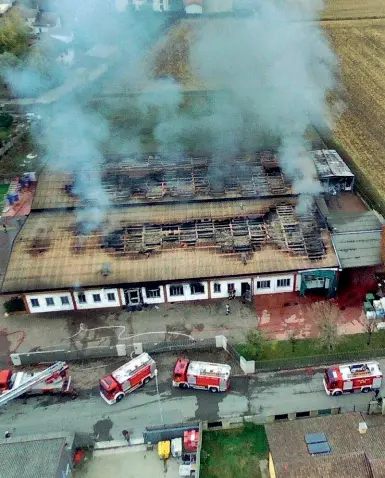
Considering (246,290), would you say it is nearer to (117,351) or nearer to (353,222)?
(353,222)

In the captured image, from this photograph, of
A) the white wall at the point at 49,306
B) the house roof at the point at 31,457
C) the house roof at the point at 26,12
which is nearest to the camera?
the house roof at the point at 31,457

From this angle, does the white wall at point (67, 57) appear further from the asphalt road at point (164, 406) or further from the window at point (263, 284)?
the asphalt road at point (164, 406)

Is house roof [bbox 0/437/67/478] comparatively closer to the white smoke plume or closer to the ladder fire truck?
the ladder fire truck

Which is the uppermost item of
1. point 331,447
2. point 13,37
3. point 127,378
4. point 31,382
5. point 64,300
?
point 13,37

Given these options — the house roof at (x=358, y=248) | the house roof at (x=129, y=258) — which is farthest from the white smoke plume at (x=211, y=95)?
the house roof at (x=358, y=248)

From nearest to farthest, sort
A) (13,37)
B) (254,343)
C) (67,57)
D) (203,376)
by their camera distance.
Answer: (203,376), (254,343), (13,37), (67,57)

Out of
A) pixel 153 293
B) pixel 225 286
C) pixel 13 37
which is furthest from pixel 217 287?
pixel 13 37

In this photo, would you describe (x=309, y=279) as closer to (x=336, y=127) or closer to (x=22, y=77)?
(x=336, y=127)
